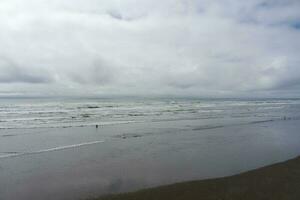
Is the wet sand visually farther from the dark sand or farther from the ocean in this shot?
the ocean

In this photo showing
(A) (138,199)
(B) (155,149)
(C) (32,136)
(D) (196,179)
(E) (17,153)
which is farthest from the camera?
(C) (32,136)

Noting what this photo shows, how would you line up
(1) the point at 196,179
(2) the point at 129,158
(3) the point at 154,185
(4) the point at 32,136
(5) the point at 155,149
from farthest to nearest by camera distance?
1. (4) the point at 32,136
2. (5) the point at 155,149
3. (2) the point at 129,158
4. (1) the point at 196,179
5. (3) the point at 154,185

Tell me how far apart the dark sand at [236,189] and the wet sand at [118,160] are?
0.69 meters

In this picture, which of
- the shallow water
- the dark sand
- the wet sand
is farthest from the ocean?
the dark sand

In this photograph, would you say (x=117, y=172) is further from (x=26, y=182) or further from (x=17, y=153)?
(x=17, y=153)

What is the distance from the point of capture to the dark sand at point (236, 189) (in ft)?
25.1

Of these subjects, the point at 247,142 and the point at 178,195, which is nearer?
the point at 178,195

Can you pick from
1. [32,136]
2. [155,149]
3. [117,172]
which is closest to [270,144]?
[155,149]

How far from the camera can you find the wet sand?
346 inches

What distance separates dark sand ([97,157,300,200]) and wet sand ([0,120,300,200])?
27.0 inches

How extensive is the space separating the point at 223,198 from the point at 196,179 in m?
1.95

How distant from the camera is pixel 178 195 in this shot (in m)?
7.80

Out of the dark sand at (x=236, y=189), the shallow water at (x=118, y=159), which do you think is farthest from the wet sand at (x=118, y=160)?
the dark sand at (x=236, y=189)

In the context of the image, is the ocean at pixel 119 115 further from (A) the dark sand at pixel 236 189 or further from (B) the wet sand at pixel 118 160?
(A) the dark sand at pixel 236 189
